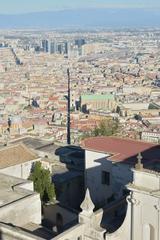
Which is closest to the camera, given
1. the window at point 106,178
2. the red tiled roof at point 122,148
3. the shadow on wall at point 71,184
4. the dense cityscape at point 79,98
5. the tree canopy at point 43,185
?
the red tiled roof at point 122,148

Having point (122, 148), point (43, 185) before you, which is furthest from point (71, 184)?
point (122, 148)

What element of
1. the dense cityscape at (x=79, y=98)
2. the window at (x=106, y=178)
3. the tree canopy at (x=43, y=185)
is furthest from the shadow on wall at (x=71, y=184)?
the dense cityscape at (x=79, y=98)

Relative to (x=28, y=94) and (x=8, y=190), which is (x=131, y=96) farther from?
(x=8, y=190)

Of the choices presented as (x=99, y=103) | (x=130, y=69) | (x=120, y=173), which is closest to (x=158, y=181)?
(x=120, y=173)

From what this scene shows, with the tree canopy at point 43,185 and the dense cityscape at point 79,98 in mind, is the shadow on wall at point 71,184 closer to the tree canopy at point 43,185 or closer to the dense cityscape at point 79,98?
the tree canopy at point 43,185

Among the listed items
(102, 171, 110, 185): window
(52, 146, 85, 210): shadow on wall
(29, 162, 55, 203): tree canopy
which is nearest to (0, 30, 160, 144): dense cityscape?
(52, 146, 85, 210): shadow on wall

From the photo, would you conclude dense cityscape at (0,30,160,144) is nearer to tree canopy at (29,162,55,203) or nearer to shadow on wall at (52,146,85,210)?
shadow on wall at (52,146,85,210)

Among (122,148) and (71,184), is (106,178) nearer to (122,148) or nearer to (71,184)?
(122,148)

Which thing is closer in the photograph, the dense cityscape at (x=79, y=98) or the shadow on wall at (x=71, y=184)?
the shadow on wall at (x=71, y=184)
